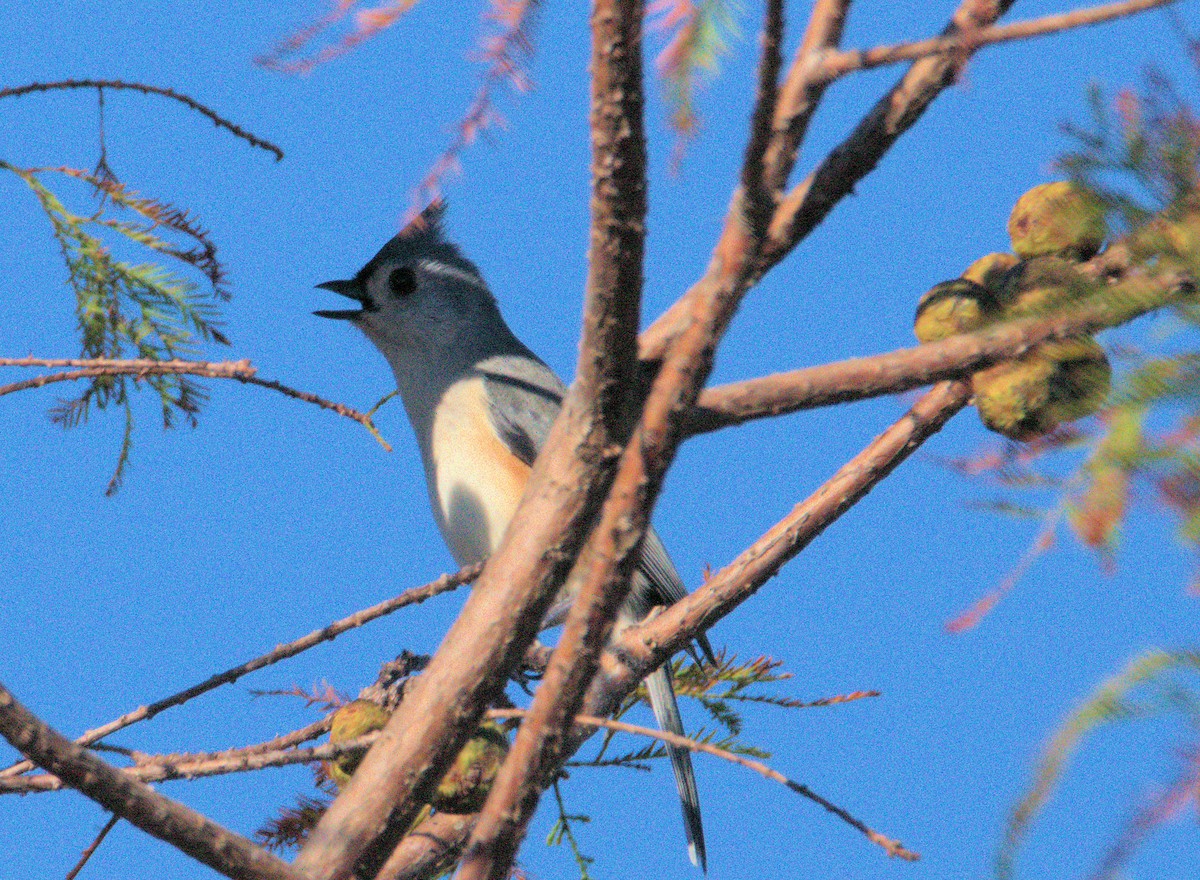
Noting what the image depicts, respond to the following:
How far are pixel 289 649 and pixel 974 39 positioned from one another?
158 centimetres

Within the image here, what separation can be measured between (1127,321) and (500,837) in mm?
1143

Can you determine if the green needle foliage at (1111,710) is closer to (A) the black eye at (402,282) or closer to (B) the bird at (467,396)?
(B) the bird at (467,396)

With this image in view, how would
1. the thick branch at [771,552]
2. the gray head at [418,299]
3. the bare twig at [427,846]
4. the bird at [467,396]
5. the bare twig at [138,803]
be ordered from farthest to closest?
the gray head at [418,299], the bird at [467,396], the thick branch at [771,552], the bare twig at [427,846], the bare twig at [138,803]

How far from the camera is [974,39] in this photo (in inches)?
59.8

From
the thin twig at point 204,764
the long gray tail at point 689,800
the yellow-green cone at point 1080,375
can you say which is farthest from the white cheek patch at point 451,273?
the yellow-green cone at point 1080,375

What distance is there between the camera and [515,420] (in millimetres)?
5105

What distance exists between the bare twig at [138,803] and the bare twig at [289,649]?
0.36m

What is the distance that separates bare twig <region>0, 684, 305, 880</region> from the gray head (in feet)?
12.2

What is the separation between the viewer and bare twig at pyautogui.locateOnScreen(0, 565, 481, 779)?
7.47 feet

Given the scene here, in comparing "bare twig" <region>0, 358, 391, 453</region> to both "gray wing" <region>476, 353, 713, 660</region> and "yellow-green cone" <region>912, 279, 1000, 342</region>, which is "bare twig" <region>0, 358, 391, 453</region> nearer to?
"yellow-green cone" <region>912, 279, 1000, 342</region>

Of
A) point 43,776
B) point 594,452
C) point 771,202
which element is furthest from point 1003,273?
point 43,776

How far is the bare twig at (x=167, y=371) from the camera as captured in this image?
2326 millimetres

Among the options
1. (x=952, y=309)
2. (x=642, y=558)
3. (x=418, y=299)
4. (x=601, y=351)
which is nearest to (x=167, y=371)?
(x=601, y=351)

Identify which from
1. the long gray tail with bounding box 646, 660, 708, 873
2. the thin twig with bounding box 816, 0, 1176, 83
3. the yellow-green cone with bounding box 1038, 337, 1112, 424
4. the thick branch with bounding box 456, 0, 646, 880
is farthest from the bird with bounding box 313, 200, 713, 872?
the thin twig with bounding box 816, 0, 1176, 83
